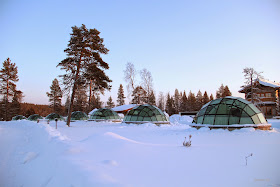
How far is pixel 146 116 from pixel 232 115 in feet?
29.8

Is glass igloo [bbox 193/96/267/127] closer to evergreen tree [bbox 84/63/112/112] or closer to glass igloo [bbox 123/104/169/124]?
glass igloo [bbox 123/104/169/124]

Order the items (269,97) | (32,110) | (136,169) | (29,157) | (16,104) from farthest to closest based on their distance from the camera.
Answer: (32,110)
(16,104)
(269,97)
(29,157)
(136,169)

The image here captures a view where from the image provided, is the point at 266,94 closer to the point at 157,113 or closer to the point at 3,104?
the point at 157,113

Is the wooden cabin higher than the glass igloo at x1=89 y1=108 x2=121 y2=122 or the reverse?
higher

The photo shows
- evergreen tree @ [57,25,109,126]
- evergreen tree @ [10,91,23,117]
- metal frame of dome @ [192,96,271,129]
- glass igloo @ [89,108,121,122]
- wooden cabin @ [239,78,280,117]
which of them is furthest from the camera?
evergreen tree @ [10,91,23,117]

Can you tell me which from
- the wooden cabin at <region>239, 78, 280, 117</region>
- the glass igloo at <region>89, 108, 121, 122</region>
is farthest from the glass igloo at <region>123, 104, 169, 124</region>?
the wooden cabin at <region>239, 78, 280, 117</region>

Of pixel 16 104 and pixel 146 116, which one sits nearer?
pixel 146 116

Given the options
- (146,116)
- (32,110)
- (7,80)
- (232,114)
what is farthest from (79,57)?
(32,110)

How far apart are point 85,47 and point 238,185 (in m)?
18.4

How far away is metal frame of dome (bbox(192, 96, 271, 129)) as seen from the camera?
11.5 m

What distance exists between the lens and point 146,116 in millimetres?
18641

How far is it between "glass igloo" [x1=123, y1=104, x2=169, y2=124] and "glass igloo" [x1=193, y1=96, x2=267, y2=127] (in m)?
6.39

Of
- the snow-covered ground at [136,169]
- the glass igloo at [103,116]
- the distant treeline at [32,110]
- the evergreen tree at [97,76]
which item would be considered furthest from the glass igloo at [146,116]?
the distant treeline at [32,110]

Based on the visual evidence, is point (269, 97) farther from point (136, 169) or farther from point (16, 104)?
point (16, 104)
